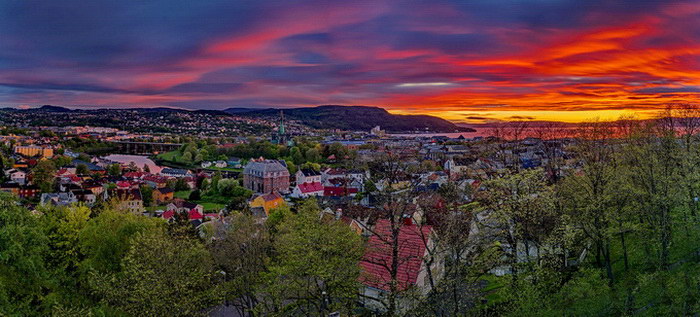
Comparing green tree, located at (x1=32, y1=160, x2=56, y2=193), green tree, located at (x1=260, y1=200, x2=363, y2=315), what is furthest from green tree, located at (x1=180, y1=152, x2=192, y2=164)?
green tree, located at (x1=260, y1=200, x2=363, y2=315)

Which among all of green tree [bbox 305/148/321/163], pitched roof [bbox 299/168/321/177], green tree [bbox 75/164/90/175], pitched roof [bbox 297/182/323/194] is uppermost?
green tree [bbox 305/148/321/163]

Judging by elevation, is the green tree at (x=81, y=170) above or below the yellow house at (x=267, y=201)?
below

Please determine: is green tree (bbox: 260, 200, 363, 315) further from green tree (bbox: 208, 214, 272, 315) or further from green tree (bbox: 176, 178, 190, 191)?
green tree (bbox: 176, 178, 190, 191)

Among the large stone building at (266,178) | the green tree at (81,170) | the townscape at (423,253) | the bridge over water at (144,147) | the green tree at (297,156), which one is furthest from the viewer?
the bridge over water at (144,147)

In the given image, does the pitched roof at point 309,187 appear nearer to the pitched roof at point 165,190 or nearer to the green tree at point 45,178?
the pitched roof at point 165,190

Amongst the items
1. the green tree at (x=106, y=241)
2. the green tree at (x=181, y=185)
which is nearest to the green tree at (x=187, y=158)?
the green tree at (x=181, y=185)

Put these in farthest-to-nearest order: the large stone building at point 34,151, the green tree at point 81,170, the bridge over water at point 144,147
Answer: the bridge over water at point 144,147, the large stone building at point 34,151, the green tree at point 81,170

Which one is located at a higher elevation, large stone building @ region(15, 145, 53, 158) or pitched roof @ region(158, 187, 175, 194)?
large stone building @ region(15, 145, 53, 158)
